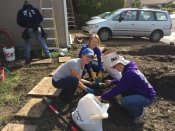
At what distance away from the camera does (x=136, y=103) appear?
18.0 feet

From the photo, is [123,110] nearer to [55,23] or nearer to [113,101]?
[113,101]

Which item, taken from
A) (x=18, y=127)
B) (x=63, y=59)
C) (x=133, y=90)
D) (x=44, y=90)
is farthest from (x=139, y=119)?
(x=63, y=59)

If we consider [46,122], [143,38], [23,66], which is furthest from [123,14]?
[46,122]

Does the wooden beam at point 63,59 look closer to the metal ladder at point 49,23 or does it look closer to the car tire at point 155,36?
the metal ladder at point 49,23

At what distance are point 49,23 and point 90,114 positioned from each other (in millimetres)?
6977

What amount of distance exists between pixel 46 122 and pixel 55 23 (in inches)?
257

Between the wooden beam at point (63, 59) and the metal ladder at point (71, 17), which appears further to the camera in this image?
the metal ladder at point (71, 17)

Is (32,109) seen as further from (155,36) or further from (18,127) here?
(155,36)

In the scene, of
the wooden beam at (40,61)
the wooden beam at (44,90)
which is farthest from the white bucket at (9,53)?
the wooden beam at (44,90)

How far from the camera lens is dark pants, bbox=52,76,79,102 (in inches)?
235

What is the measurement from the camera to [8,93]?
714 centimetres

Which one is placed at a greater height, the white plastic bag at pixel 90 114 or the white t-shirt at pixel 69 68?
the white t-shirt at pixel 69 68

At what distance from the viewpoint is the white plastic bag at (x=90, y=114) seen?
16.5 ft

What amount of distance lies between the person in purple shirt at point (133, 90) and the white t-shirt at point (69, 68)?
72 centimetres
